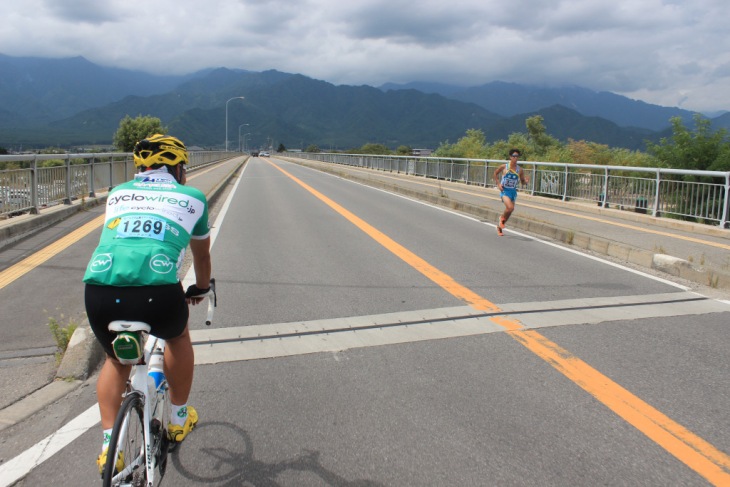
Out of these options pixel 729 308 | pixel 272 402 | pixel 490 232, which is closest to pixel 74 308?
pixel 272 402

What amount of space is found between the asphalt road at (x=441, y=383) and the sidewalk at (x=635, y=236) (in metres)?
0.63

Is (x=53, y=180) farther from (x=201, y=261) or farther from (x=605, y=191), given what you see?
(x=605, y=191)

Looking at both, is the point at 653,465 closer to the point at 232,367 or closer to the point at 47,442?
the point at 232,367

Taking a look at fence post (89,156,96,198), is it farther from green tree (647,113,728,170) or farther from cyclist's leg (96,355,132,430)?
green tree (647,113,728,170)

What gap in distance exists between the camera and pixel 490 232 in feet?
40.8

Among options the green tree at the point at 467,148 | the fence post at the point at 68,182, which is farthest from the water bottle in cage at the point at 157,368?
the green tree at the point at 467,148

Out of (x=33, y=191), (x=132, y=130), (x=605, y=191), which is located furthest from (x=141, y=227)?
(x=132, y=130)

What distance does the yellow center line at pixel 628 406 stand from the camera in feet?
10.2

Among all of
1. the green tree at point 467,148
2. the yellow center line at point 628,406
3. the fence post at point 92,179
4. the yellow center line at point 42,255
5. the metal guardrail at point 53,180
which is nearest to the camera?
the yellow center line at point 628,406

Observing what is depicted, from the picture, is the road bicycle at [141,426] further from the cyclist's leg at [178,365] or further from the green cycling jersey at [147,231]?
the green cycling jersey at [147,231]

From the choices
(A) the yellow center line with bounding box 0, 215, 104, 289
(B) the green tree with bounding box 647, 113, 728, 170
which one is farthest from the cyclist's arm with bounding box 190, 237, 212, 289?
(B) the green tree with bounding box 647, 113, 728, 170

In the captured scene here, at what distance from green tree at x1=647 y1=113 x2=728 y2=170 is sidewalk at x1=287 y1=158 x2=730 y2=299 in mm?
5598

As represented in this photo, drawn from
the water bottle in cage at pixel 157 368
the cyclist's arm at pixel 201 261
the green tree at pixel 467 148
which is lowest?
the water bottle in cage at pixel 157 368

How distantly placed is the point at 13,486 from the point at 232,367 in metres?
1.78
